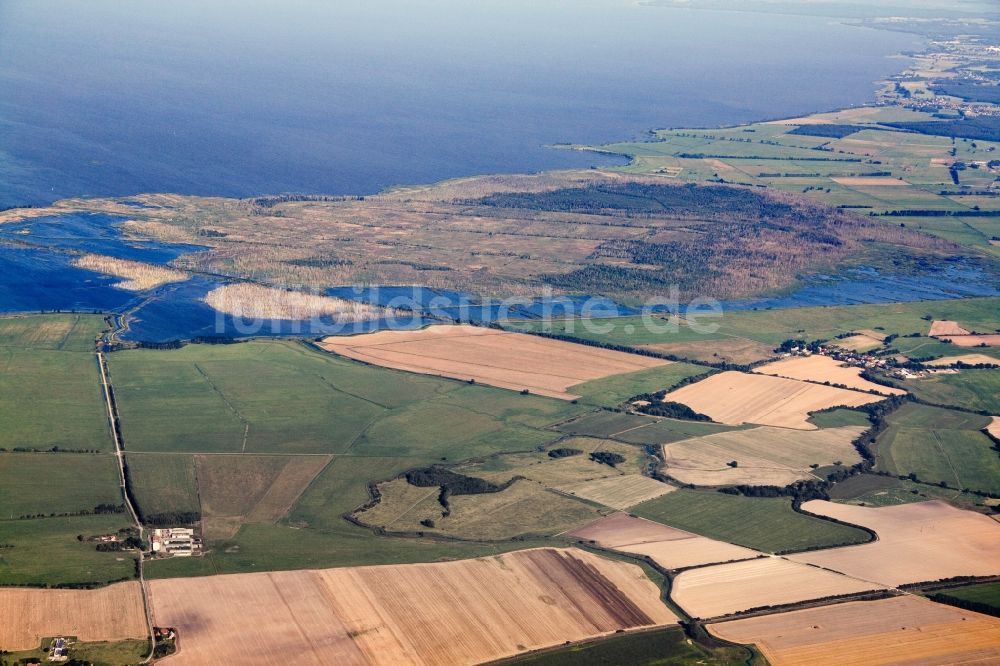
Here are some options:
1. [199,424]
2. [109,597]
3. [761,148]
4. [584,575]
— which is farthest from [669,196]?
[109,597]

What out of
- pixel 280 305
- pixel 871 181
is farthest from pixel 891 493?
pixel 871 181

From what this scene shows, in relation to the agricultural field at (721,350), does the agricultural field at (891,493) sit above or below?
below

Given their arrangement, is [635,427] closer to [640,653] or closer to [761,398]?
[761,398]

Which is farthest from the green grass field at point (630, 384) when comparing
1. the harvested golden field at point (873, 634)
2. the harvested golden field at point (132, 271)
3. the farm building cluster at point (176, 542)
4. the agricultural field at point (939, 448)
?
the harvested golden field at point (132, 271)

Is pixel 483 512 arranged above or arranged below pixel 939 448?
below

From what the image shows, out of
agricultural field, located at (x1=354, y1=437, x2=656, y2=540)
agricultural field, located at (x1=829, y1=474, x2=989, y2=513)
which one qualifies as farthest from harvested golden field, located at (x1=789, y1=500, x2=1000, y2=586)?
agricultural field, located at (x1=354, y1=437, x2=656, y2=540)

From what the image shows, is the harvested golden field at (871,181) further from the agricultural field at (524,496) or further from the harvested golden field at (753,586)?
the harvested golden field at (753,586)

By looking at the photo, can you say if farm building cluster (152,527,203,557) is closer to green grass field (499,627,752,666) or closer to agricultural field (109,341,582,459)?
agricultural field (109,341,582,459)
